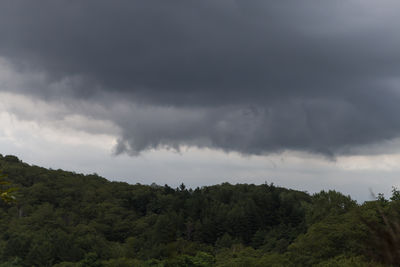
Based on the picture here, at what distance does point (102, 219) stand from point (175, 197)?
101 ft

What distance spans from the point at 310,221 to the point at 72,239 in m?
66.8

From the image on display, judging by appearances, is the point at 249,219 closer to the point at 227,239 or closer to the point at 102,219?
the point at 227,239

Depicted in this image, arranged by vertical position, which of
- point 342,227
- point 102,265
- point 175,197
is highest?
point 175,197

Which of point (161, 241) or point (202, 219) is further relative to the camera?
point (202, 219)

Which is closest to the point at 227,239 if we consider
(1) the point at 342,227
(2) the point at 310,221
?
(2) the point at 310,221

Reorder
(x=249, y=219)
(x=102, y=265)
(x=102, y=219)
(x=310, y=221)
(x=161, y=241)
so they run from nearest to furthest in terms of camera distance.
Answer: (x=102, y=265)
(x=310, y=221)
(x=161, y=241)
(x=249, y=219)
(x=102, y=219)

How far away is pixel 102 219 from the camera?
186625mm

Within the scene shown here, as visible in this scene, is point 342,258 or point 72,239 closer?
point 342,258

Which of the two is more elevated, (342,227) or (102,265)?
(342,227)

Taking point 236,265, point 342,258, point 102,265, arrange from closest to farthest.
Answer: point 342,258, point 236,265, point 102,265

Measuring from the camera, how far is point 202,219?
172 m

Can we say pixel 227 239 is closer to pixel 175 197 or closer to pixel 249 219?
pixel 249 219

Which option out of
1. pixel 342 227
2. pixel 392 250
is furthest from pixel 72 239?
pixel 392 250

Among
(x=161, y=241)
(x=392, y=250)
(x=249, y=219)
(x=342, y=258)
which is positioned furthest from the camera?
(x=249, y=219)
